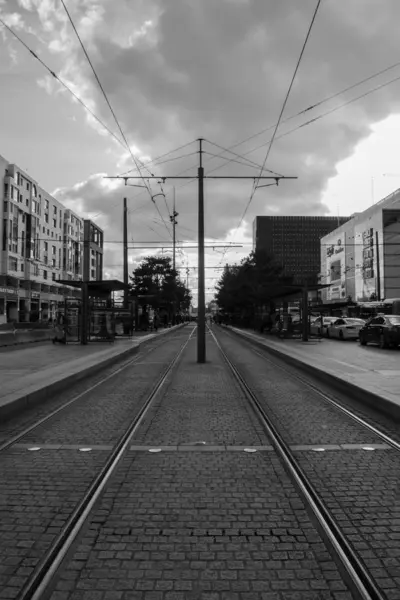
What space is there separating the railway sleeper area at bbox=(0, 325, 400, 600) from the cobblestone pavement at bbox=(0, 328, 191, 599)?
0.02 m

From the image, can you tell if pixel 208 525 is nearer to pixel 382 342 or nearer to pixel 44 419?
pixel 44 419

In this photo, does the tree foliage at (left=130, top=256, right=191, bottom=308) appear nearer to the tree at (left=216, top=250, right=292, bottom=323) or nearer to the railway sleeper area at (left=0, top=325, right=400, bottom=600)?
the tree at (left=216, top=250, right=292, bottom=323)

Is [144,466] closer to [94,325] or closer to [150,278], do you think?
[94,325]

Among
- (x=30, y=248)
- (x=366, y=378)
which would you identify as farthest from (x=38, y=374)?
(x=30, y=248)

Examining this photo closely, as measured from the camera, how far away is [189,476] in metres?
4.81

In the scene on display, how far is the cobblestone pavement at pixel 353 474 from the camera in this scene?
129 inches

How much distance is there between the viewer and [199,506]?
4055 millimetres

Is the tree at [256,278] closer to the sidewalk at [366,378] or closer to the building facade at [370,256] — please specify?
the building facade at [370,256]

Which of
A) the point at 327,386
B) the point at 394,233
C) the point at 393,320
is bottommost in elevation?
the point at 327,386

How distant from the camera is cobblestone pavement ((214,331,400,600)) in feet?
10.8

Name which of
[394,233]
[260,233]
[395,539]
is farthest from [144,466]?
[260,233]

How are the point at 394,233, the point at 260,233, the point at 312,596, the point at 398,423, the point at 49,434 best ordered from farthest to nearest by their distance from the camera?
the point at 260,233, the point at 394,233, the point at 398,423, the point at 49,434, the point at 312,596

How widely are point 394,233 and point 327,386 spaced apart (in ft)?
184

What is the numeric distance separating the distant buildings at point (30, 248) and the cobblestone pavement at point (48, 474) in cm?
4586
